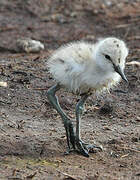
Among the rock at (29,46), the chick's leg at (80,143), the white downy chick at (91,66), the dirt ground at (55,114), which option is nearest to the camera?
the dirt ground at (55,114)

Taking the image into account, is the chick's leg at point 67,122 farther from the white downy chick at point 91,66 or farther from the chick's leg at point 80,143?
the white downy chick at point 91,66

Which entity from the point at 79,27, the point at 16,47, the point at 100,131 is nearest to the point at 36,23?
the point at 79,27

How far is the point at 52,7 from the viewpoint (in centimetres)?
1060

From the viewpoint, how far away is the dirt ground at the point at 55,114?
15.3 ft


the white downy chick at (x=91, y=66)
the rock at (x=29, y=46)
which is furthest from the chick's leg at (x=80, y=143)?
the rock at (x=29, y=46)

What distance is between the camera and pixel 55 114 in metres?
6.03

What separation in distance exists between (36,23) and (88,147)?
202 inches

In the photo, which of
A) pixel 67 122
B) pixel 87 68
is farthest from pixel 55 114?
pixel 87 68

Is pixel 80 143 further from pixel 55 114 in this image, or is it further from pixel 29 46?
pixel 29 46

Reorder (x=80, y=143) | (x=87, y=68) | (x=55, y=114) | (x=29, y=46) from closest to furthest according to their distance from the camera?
(x=87, y=68), (x=80, y=143), (x=55, y=114), (x=29, y=46)

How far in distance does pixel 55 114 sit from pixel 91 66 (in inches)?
49.4

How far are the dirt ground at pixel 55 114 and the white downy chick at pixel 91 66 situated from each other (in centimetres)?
66

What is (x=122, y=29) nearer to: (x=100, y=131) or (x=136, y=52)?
(x=136, y=52)

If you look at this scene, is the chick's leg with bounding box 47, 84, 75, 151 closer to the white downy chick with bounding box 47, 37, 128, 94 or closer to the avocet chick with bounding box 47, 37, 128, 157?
the avocet chick with bounding box 47, 37, 128, 157
